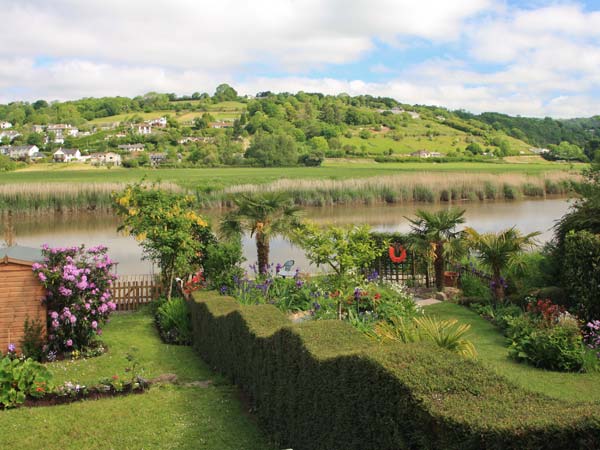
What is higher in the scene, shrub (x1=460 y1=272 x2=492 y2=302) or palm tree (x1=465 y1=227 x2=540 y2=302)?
palm tree (x1=465 y1=227 x2=540 y2=302)

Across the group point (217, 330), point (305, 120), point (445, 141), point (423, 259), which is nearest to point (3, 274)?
point (217, 330)

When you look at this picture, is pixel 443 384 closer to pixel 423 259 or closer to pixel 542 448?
pixel 542 448

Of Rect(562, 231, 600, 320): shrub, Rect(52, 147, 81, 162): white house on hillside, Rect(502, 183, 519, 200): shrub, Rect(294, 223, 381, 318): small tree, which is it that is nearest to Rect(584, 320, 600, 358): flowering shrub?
Rect(562, 231, 600, 320): shrub

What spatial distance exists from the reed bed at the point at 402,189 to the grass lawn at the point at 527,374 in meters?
28.7

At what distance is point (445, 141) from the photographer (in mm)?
103312

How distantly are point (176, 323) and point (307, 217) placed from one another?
17510mm

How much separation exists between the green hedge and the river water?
14.4 metres

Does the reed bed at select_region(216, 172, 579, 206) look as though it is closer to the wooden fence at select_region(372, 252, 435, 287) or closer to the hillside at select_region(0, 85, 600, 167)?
the wooden fence at select_region(372, 252, 435, 287)

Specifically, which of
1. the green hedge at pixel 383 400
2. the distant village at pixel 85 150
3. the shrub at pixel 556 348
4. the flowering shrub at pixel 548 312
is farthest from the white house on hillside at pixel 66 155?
the green hedge at pixel 383 400

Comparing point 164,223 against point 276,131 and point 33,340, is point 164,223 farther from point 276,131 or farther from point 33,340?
point 276,131

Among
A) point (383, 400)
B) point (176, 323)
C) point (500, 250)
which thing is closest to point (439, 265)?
point (500, 250)

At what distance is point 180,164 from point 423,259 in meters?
68.4

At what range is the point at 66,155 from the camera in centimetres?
10206

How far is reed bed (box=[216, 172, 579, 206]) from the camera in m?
40.0
